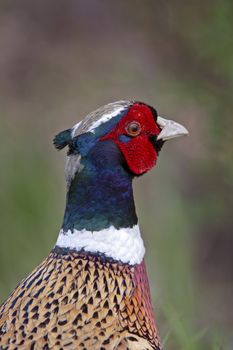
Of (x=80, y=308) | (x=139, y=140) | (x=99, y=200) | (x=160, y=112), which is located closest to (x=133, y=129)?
(x=139, y=140)

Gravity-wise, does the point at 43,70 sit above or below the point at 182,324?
above

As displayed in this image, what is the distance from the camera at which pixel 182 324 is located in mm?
5055

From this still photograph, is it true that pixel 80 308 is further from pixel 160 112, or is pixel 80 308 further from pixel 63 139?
pixel 160 112

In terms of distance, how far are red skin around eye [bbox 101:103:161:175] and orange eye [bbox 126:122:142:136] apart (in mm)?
11

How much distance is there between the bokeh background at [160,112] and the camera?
6520 mm

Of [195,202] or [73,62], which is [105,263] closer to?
[195,202]

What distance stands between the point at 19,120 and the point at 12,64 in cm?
145

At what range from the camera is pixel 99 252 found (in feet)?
14.6

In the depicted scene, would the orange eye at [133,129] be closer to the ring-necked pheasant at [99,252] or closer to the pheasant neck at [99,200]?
the ring-necked pheasant at [99,252]

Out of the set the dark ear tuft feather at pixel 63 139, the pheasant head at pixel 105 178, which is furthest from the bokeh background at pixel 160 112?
the dark ear tuft feather at pixel 63 139

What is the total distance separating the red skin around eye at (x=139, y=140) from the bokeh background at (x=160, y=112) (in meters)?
0.75

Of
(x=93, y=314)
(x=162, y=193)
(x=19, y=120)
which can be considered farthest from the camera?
(x=19, y=120)

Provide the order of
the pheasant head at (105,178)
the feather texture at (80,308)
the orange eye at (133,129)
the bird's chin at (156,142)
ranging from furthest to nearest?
the bird's chin at (156,142) → the orange eye at (133,129) → the pheasant head at (105,178) → the feather texture at (80,308)

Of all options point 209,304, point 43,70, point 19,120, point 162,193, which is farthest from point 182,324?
point 43,70
